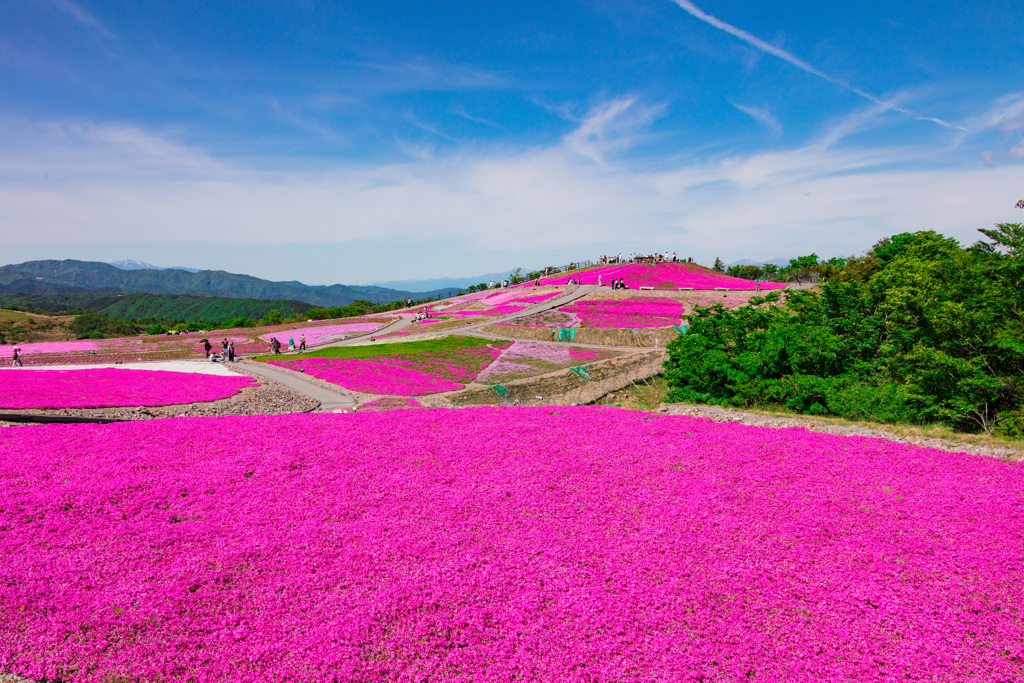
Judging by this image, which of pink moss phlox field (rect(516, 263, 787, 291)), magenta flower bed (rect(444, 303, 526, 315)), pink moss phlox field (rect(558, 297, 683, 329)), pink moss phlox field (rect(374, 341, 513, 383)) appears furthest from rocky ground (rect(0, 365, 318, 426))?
pink moss phlox field (rect(516, 263, 787, 291))

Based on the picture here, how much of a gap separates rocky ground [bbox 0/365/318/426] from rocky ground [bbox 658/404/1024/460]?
2144 centimetres

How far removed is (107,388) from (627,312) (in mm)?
49867

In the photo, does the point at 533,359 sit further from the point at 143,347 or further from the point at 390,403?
the point at 143,347

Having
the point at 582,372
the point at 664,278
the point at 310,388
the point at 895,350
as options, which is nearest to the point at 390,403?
the point at 310,388

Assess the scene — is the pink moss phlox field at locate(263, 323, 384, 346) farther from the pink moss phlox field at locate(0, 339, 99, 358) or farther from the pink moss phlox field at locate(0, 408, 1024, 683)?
the pink moss phlox field at locate(0, 408, 1024, 683)

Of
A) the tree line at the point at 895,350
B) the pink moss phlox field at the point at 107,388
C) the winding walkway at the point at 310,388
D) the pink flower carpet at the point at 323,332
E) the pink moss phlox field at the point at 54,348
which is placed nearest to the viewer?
the tree line at the point at 895,350

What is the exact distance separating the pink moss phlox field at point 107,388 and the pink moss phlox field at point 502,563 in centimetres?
1385

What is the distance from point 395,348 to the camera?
158ft

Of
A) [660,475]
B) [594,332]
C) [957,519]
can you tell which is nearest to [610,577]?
[660,475]

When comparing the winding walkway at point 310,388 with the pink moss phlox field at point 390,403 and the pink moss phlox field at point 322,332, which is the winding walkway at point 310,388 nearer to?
the pink moss phlox field at point 390,403

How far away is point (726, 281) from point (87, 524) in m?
82.3

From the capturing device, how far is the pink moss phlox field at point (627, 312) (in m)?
53.6

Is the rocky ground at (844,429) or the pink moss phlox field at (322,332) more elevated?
the pink moss phlox field at (322,332)

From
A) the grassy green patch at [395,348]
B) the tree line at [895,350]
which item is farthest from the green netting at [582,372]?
the grassy green patch at [395,348]
